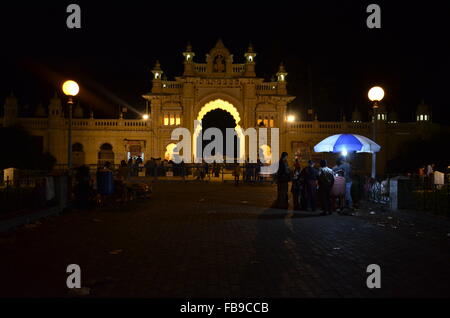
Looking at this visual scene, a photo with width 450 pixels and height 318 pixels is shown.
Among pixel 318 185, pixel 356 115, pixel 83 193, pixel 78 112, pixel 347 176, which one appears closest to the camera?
pixel 318 185

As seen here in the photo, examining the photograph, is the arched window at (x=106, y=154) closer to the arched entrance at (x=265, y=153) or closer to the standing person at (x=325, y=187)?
the arched entrance at (x=265, y=153)

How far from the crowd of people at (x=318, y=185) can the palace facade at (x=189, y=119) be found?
28.6 m

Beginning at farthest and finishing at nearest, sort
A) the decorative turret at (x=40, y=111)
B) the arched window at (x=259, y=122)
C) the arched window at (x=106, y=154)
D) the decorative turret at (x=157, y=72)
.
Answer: the decorative turret at (x=40, y=111), the arched window at (x=106, y=154), the decorative turret at (x=157, y=72), the arched window at (x=259, y=122)

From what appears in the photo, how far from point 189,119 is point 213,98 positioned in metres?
3.35

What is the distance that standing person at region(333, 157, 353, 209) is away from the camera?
15.5 meters

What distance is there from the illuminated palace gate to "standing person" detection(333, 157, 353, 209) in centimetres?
2846

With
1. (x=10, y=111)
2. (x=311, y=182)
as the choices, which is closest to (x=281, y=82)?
(x=10, y=111)

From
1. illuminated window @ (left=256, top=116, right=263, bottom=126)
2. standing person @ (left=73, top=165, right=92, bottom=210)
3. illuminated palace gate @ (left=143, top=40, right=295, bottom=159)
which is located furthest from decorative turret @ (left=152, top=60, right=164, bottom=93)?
standing person @ (left=73, top=165, right=92, bottom=210)

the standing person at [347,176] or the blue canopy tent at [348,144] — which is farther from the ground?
the blue canopy tent at [348,144]

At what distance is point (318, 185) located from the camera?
593 inches

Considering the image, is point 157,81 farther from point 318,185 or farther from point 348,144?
point 318,185

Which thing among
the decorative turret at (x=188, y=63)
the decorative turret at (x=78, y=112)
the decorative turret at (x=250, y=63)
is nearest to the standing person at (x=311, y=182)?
the decorative turret at (x=250, y=63)

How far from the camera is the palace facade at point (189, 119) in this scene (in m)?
44.8
